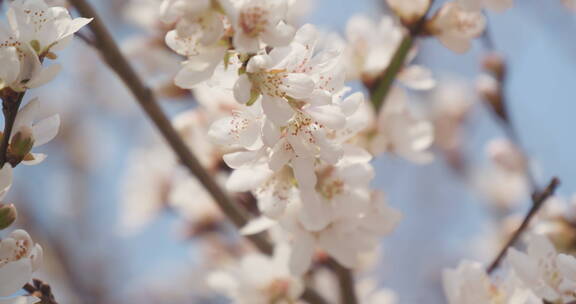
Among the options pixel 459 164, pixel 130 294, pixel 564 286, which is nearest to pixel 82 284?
pixel 130 294

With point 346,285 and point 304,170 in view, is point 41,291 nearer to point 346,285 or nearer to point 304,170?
point 304,170

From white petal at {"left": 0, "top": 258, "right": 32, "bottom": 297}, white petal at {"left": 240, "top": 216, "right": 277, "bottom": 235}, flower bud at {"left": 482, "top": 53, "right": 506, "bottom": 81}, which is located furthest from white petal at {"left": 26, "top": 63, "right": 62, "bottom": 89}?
flower bud at {"left": 482, "top": 53, "right": 506, "bottom": 81}

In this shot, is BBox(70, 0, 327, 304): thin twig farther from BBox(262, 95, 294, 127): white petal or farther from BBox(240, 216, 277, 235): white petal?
BBox(262, 95, 294, 127): white petal

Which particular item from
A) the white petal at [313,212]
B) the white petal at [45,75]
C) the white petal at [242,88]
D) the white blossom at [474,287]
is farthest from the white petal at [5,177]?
the white blossom at [474,287]

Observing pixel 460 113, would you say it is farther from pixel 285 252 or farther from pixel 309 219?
pixel 309 219

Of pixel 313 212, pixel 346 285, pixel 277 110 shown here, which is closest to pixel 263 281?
pixel 346 285

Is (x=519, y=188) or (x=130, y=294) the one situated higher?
(x=519, y=188)
